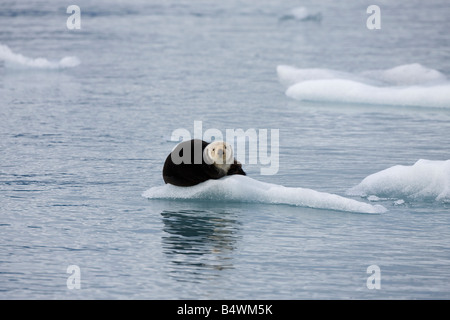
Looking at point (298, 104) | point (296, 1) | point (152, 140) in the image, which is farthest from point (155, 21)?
point (152, 140)

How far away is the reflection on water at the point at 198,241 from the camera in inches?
220

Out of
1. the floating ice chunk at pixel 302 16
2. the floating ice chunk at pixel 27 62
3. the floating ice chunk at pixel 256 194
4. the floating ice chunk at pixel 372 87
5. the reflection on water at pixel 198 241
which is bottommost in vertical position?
the reflection on water at pixel 198 241

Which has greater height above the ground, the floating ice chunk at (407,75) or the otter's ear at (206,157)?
the floating ice chunk at (407,75)

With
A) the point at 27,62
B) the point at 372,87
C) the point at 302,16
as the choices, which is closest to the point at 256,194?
the point at 372,87

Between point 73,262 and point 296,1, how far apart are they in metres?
32.3

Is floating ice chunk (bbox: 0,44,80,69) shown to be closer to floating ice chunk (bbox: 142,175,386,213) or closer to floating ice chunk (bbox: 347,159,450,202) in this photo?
floating ice chunk (bbox: 142,175,386,213)

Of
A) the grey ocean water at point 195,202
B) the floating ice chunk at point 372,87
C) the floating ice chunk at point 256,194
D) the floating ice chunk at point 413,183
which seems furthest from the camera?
the floating ice chunk at point 372,87

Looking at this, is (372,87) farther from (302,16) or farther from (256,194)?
(302,16)

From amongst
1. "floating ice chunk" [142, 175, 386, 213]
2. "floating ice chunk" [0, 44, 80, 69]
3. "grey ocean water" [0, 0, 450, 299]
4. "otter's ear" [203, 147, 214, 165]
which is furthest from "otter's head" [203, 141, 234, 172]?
"floating ice chunk" [0, 44, 80, 69]

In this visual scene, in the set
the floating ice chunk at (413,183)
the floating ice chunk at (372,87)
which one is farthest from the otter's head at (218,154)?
the floating ice chunk at (372,87)

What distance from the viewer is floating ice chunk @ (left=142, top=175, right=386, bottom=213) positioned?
6855 mm

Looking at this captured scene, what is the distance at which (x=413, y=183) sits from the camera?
7.25 m

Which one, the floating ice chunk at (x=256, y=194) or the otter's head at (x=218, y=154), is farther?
the otter's head at (x=218, y=154)

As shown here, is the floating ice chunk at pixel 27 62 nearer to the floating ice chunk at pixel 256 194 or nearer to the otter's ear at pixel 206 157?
the floating ice chunk at pixel 256 194
